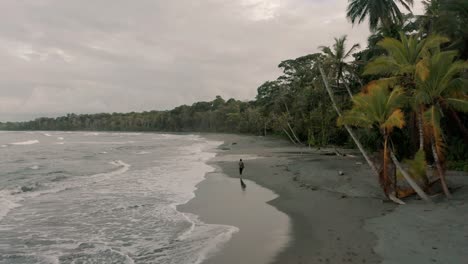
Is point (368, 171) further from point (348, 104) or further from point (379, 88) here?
point (348, 104)

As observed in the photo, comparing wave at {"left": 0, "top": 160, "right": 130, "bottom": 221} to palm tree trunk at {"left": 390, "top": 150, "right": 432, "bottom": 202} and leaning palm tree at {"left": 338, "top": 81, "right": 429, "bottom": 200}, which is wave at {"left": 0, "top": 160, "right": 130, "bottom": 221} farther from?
palm tree trunk at {"left": 390, "top": 150, "right": 432, "bottom": 202}

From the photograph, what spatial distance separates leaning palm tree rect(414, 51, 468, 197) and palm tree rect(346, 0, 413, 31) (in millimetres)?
14214

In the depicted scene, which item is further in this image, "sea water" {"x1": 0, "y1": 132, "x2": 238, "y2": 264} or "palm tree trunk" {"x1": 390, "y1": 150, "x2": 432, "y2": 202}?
"palm tree trunk" {"x1": 390, "y1": 150, "x2": 432, "y2": 202}

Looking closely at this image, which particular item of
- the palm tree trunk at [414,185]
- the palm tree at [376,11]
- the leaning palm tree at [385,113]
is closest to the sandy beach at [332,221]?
the palm tree trunk at [414,185]

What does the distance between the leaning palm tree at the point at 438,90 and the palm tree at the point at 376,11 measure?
1421cm

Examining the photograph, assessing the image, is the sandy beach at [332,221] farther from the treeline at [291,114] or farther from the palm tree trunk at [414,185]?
the treeline at [291,114]

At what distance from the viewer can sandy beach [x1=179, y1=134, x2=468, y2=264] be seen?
8879 mm

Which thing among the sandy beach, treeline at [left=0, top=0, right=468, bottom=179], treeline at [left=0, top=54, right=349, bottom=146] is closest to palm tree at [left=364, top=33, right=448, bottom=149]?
treeline at [left=0, top=0, right=468, bottom=179]

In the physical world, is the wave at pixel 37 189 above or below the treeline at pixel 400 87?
below

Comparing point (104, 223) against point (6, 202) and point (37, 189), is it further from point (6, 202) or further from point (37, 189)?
point (37, 189)

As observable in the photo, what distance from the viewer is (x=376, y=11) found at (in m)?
26.7

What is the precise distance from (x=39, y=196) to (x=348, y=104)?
24.3 meters

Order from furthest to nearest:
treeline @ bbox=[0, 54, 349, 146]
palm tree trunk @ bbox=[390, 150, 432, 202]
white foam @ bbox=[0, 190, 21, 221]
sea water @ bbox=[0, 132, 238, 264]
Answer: treeline @ bbox=[0, 54, 349, 146], white foam @ bbox=[0, 190, 21, 221], palm tree trunk @ bbox=[390, 150, 432, 202], sea water @ bbox=[0, 132, 238, 264]

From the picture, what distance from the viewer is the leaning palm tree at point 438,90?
13.2 metres
